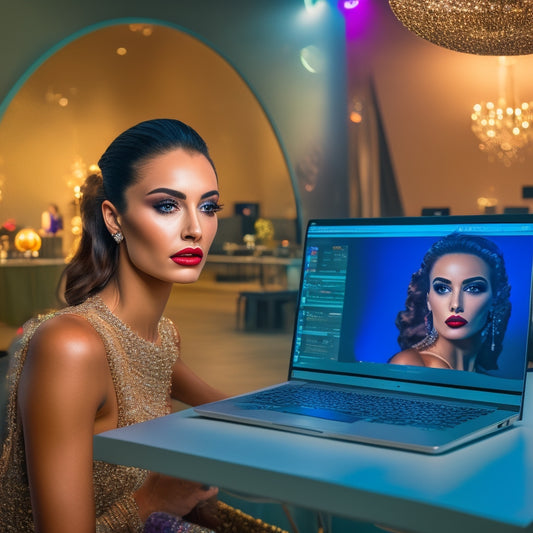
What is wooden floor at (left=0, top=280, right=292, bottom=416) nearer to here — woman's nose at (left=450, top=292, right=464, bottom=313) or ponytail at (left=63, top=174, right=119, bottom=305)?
ponytail at (left=63, top=174, right=119, bottom=305)

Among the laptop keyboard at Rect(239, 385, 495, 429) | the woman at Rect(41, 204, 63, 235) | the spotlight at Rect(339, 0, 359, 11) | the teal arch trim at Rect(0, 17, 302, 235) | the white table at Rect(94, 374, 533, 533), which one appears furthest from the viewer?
the spotlight at Rect(339, 0, 359, 11)

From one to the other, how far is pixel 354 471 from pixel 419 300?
473 mm

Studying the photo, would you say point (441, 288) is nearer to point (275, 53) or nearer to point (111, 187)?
point (111, 187)

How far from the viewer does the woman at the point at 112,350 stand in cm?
117

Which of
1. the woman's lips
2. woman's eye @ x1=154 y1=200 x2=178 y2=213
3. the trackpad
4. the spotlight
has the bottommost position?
the trackpad

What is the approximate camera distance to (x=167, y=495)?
4.45 ft

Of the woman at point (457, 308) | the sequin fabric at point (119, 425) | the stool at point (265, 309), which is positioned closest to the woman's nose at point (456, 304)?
the woman at point (457, 308)

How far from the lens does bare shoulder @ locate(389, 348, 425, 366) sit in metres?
1.31

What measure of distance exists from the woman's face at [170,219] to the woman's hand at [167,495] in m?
0.34

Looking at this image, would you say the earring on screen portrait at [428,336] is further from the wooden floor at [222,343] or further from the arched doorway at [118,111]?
the wooden floor at [222,343]

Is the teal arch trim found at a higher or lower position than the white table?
higher

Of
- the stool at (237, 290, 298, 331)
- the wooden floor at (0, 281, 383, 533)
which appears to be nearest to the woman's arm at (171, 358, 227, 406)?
the wooden floor at (0, 281, 383, 533)

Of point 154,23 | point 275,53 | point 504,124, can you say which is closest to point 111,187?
point 154,23

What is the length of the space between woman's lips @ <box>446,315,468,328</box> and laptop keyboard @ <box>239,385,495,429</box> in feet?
0.41
